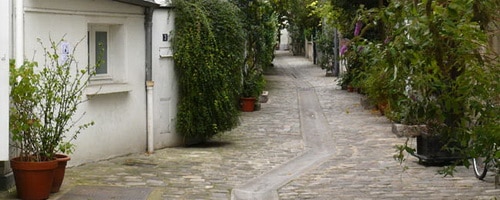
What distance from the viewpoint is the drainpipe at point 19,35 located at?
910 centimetres

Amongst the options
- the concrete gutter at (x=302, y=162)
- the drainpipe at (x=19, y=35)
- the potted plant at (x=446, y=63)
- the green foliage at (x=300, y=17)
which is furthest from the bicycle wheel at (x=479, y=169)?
the green foliage at (x=300, y=17)

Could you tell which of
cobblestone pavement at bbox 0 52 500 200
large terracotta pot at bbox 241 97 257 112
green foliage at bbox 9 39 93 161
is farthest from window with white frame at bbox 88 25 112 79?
large terracotta pot at bbox 241 97 257 112

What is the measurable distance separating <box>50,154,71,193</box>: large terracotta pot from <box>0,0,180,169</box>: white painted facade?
1.42 meters

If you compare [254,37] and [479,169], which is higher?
[254,37]

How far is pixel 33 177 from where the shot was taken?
26.6 feet

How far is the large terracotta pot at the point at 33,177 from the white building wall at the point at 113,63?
1.77 metres

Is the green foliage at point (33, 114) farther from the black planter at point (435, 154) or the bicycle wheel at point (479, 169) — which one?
the black planter at point (435, 154)

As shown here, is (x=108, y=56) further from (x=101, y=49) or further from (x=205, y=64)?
(x=205, y=64)

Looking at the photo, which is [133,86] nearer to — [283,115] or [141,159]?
[141,159]

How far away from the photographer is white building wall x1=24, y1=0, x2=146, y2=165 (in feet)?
31.7

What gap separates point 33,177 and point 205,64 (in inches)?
195

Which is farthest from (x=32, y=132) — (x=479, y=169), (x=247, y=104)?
(x=247, y=104)

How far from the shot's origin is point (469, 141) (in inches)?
267

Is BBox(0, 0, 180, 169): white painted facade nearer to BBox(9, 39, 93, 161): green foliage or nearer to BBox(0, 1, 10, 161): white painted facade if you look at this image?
BBox(9, 39, 93, 161): green foliage
